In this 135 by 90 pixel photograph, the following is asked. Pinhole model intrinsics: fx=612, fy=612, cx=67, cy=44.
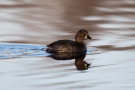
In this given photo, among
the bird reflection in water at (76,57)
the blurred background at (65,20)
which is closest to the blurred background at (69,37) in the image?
the blurred background at (65,20)

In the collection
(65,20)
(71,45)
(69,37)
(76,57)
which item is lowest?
(76,57)

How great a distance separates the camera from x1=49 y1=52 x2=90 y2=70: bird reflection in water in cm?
1111

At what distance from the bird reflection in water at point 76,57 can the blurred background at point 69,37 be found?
15 centimetres

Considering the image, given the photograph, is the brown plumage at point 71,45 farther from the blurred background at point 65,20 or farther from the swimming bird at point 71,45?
the blurred background at point 65,20

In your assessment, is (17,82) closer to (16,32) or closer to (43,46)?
(43,46)

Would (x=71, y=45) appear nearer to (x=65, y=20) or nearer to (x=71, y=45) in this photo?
(x=71, y=45)

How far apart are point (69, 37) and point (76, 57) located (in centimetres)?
191

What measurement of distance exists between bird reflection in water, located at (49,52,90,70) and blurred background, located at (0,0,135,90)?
151mm

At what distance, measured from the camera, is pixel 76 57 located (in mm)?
12273

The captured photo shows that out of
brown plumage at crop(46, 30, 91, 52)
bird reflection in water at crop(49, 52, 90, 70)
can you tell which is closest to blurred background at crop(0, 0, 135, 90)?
bird reflection in water at crop(49, 52, 90, 70)

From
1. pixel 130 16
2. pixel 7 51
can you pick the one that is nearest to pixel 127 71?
pixel 7 51

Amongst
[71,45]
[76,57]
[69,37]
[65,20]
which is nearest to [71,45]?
[71,45]

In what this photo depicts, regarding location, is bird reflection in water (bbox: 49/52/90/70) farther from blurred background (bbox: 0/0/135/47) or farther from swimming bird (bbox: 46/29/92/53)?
blurred background (bbox: 0/0/135/47)

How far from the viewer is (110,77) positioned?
10.1m
